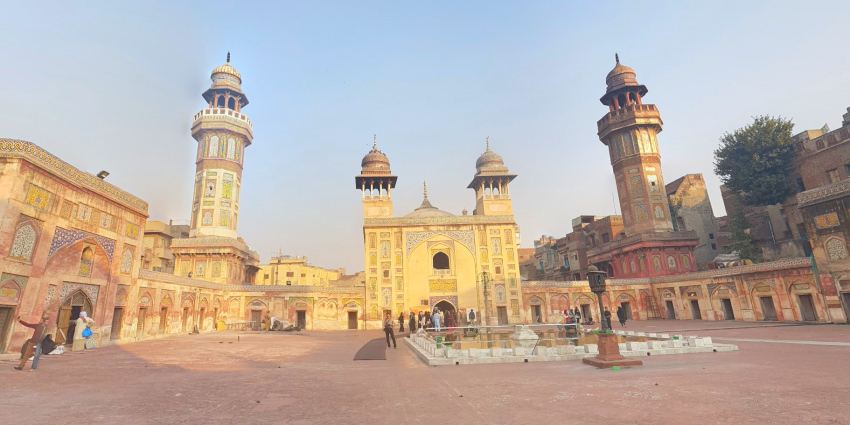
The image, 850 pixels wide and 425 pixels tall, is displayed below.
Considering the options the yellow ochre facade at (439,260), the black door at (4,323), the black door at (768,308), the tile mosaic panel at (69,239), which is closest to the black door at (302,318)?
the yellow ochre facade at (439,260)

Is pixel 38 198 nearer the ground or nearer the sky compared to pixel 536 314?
nearer the sky

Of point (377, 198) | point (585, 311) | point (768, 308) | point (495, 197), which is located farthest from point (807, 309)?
point (377, 198)

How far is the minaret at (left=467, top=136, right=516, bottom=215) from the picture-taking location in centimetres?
3294

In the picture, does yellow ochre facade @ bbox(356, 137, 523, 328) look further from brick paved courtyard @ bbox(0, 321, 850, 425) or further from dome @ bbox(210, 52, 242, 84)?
brick paved courtyard @ bbox(0, 321, 850, 425)

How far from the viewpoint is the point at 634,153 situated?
34.1m

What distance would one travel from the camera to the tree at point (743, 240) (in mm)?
28781

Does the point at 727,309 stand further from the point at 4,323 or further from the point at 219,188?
the point at 219,188

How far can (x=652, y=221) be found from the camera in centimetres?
3253

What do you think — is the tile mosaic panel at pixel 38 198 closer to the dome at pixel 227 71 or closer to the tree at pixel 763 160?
the dome at pixel 227 71

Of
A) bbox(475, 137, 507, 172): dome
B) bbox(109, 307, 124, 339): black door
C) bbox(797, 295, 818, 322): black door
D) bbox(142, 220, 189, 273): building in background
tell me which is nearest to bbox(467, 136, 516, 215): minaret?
bbox(475, 137, 507, 172): dome

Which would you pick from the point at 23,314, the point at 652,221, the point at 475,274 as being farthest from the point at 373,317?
the point at 652,221

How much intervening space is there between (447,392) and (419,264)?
24.2 m

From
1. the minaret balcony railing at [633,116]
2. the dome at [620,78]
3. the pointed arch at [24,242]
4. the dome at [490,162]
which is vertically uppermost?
the dome at [620,78]

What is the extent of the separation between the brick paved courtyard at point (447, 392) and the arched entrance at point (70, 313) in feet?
13.8
